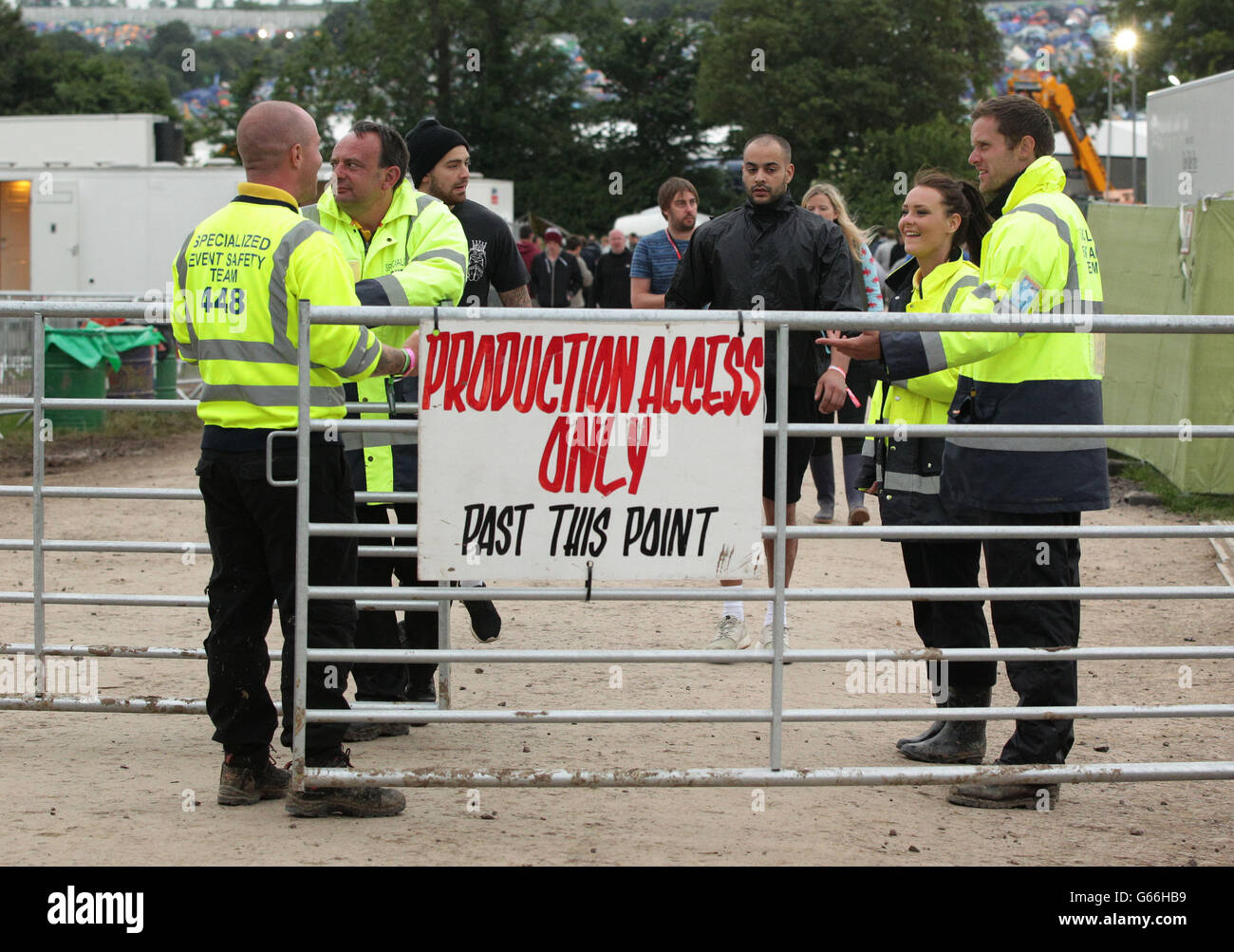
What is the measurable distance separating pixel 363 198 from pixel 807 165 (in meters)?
59.1

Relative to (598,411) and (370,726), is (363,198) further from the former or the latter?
(370,726)

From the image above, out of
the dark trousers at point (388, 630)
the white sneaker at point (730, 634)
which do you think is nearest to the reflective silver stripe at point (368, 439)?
the dark trousers at point (388, 630)

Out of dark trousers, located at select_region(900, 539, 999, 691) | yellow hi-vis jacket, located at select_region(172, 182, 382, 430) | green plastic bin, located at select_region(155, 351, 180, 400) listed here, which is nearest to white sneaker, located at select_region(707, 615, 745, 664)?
dark trousers, located at select_region(900, 539, 999, 691)

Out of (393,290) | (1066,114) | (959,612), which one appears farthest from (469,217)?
(1066,114)

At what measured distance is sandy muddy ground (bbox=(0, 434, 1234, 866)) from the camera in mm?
4367

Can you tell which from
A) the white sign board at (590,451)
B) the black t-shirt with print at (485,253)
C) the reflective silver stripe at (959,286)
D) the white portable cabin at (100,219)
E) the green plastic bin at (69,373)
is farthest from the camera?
the white portable cabin at (100,219)

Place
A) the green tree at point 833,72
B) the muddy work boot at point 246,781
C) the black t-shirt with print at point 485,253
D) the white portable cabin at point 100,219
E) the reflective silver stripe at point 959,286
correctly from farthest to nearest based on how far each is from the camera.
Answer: the green tree at point 833,72
the white portable cabin at point 100,219
the black t-shirt with print at point 485,253
the reflective silver stripe at point 959,286
the muddy work boot at point 246,781

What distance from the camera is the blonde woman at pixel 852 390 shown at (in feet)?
27.3

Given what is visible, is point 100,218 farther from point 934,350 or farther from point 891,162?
point 891,162

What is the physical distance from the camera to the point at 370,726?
5594 mm

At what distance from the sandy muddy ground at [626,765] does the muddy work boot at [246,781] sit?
0.06 meters

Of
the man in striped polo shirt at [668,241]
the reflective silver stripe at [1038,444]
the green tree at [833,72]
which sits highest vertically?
the green tree at [833,72]

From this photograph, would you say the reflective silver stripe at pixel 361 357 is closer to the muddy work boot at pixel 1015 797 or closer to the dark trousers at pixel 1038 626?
the dark trousers at pixel 1038 626

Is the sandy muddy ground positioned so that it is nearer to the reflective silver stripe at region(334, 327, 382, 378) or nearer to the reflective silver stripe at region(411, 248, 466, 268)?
the reflective silver stripe at region(334, 327, 382, 378)
